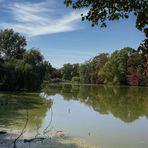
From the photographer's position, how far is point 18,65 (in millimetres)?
47531

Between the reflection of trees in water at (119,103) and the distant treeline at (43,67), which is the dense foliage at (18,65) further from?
the reflection of trees in water at (119,103)

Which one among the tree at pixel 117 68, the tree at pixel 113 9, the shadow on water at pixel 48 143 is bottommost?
the shadow on water at pixel 48 143

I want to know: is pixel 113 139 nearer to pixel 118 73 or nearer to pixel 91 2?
pixel 91 2

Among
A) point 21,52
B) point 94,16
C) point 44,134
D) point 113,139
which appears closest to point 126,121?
point 113,139

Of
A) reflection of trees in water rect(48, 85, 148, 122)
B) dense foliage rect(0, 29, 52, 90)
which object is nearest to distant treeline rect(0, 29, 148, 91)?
dense foliage rect(0, 29, 52, 90)

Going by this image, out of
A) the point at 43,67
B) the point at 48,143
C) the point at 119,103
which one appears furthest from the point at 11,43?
the point at 48,143

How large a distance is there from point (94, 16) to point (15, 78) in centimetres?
3976

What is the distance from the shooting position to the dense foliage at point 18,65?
1732 inches

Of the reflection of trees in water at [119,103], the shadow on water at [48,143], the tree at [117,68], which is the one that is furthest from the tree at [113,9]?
the tree at [117,68]

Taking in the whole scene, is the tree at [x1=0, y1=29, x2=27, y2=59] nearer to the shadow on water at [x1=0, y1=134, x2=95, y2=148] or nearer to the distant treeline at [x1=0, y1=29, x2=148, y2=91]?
the distant treeline at [x1=0, y1=29, x2=148, y2=91]

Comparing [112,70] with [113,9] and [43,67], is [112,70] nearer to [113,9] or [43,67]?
[43,67]

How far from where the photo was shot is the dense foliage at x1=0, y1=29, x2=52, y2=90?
44.0 metres

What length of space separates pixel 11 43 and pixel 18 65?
1739 centimetres

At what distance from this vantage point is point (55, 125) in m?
19.0
